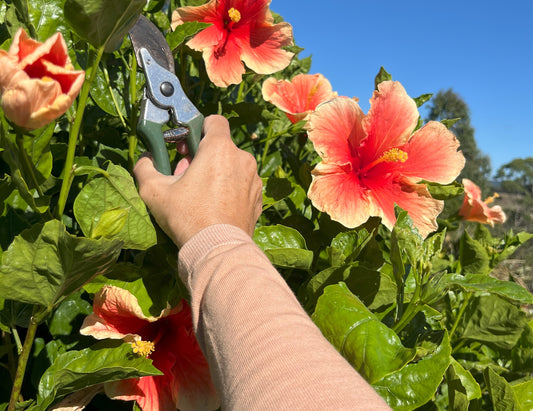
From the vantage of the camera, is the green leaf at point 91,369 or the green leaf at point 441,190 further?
the green leaf at point 441,190

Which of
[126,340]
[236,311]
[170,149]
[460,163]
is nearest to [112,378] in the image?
[126,340]

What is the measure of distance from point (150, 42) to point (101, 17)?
306 millimetres

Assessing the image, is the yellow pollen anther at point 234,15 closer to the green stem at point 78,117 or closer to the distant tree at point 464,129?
the green stem at point 78,117

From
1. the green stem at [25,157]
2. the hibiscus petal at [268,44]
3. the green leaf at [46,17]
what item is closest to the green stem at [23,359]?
the green stem at [25,157]

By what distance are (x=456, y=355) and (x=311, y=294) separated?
535 millimetres

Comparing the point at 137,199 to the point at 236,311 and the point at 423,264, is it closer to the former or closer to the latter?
the point at 236,311

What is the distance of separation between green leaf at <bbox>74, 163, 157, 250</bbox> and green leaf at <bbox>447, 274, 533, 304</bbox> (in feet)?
1.99

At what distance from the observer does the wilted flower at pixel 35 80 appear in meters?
0.65

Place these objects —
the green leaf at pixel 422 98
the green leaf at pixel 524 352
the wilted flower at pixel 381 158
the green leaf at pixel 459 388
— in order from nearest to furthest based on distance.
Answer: the green leaf at pixel 459 388 < the wilted flower at pixel 381 158 < the green leaf at pixel 524 352 < the green leaf at pixel 422 98

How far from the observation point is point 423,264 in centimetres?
103

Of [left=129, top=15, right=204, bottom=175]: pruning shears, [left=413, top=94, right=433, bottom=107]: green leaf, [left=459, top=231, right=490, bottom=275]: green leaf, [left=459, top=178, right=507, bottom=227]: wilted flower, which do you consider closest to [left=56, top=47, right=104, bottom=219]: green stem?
[left=129, top=15, right=204, bottom=175]: pruning shears

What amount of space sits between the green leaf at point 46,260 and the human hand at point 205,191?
13cm

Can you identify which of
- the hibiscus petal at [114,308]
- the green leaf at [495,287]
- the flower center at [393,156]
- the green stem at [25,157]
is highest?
the flower center at [393,156]

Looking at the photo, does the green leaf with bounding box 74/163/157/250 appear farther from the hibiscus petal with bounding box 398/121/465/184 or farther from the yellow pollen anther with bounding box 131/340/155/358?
the hibiscus petal with bounding box 398/121/465/184
